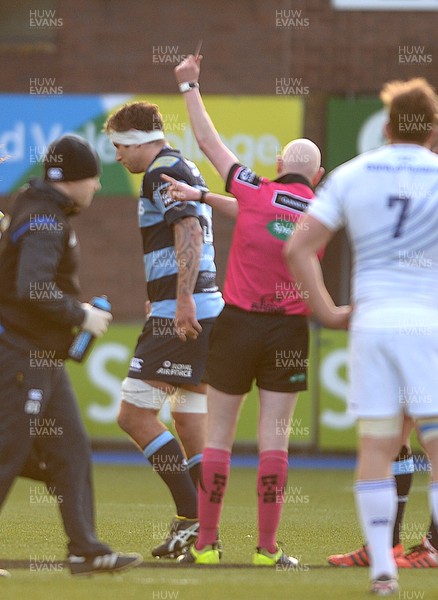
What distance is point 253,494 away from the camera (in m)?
12.0

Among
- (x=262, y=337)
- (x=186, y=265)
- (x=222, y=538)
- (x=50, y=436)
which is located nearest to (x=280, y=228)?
(x=262, y=337)

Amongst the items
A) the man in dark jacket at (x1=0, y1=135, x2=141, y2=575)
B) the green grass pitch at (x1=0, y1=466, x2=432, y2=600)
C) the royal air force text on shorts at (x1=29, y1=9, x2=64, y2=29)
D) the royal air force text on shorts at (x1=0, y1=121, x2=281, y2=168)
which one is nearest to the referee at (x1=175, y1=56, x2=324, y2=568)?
the green grass pitch at (x1=0, y1=466, x2=432, y2=600)

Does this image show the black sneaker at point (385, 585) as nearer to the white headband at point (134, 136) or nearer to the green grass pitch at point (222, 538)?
the green grass pitch at point (222, 538)

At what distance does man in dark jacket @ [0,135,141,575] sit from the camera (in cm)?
611

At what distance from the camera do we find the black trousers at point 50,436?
20.2ft

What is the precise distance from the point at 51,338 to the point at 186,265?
141cm

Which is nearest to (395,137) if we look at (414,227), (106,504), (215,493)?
(414,227)

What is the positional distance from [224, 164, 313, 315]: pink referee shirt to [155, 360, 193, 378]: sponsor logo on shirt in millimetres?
863

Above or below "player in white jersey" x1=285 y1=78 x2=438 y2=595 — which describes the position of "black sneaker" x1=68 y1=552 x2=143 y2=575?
below

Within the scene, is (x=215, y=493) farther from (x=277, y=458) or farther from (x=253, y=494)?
(x=253, y=494)

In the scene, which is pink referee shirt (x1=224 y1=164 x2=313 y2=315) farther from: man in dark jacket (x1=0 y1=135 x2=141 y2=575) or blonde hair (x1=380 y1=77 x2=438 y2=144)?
blonde hair (x1=380 y1=77 x2=438 y2=144)

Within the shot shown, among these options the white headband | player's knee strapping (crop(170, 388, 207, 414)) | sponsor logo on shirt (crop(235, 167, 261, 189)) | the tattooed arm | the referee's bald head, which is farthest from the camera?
player's knee strapping (crop(170, 388, 207, 414))

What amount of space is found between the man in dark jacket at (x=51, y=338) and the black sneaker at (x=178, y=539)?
1.25 meters

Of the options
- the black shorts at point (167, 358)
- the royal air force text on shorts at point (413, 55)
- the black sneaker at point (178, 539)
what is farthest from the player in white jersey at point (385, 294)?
the royal air force text on shorts at point (413, 55)
